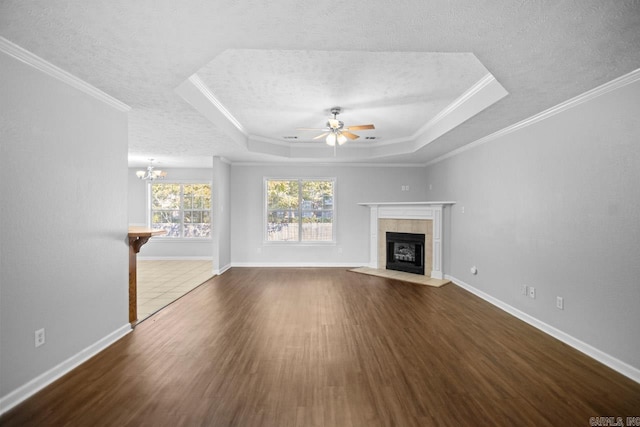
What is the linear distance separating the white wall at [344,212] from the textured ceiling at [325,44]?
3.71 metres

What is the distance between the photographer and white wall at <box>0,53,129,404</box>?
84.5 inches

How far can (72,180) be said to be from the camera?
2.66 meters

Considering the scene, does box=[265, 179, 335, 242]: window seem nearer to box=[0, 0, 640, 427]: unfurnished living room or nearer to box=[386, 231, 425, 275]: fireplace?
box=[386, 231, 425, 275]: fireplace

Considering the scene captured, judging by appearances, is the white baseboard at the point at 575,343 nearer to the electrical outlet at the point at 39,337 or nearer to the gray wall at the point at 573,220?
the gray wall at the point at 573,220

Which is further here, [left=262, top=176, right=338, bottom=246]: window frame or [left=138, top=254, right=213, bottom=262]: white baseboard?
[left=138, top=254, right=213, bottom=262]: white baseboard

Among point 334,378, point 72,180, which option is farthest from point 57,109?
Answer: point 334,378

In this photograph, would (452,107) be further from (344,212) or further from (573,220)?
(344,212)

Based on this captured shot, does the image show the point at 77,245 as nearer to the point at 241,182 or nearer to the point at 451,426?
the point at 451,426

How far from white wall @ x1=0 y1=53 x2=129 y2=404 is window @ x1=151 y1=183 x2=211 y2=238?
540 cm

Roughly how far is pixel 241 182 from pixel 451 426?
6.31 meters

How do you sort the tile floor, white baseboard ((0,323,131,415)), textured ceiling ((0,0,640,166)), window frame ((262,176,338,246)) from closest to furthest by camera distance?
1. textured ceiling ((0,0,640,166))
2. white baseboard ((0,323,131,415))
3. the tile floor
4. window frame ((262,176,338,246))

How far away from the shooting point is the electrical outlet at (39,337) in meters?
2.32

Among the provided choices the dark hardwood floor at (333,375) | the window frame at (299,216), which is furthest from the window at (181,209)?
the dark hardwood floor at (333,375)

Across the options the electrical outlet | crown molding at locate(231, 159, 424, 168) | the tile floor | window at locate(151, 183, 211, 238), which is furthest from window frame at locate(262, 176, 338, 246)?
the electrical outlet
